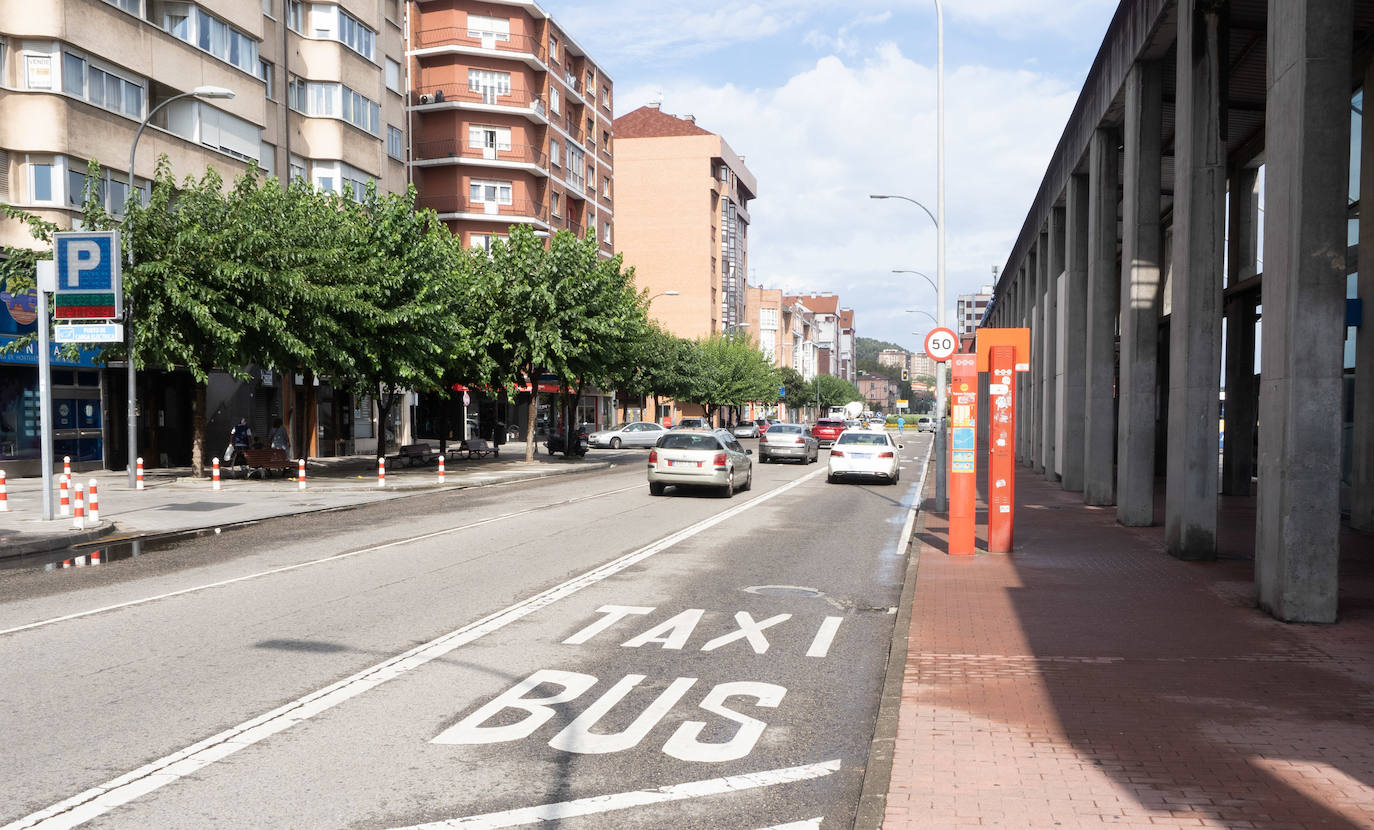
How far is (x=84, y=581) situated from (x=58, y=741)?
22.1ft

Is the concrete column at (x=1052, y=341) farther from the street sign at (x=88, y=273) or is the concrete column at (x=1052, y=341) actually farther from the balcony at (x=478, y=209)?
the balcony at (x=478, y=209)

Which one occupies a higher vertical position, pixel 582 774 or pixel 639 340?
pixel 639 340

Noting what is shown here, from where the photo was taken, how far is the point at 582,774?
525 centimetres

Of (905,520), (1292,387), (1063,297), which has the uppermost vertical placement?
(1063,297)

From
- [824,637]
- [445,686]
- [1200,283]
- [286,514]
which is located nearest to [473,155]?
[286,514]

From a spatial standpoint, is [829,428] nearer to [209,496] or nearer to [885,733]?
[209,496]

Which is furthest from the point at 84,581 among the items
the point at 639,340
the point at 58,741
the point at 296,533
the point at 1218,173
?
the point at 639,340

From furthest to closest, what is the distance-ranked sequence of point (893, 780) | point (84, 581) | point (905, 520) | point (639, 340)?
point (639, 340)
point (905, 520)
point (84, 581)
point (893, 780)

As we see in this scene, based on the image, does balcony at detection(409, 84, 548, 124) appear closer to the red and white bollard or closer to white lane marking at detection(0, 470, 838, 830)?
the red and white bollard

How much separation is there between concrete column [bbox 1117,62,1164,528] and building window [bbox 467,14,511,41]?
47.6 meters

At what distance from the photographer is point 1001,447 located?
44.6 feet

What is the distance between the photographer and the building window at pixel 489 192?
193 ft

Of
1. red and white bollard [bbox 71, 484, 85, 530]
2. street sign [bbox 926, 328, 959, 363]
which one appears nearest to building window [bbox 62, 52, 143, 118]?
red and white bollard [bbox 71, 484, 85, 530]

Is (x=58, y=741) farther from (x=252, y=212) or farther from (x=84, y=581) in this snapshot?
(x=252, y=212)
